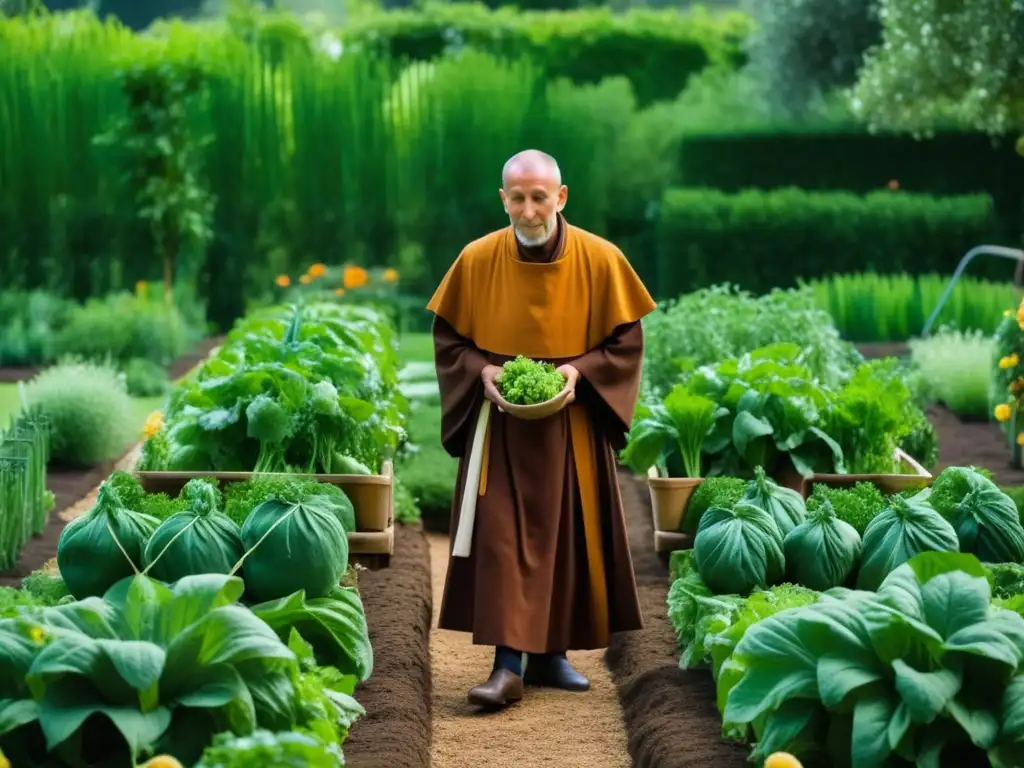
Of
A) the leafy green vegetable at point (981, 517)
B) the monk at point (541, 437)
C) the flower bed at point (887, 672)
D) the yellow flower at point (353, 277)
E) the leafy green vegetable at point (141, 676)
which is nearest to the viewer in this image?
the leafy green vegetable at point (141, 676)

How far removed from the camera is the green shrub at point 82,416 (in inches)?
381

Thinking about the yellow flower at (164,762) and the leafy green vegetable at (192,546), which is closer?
the yellow flower at (164,762)

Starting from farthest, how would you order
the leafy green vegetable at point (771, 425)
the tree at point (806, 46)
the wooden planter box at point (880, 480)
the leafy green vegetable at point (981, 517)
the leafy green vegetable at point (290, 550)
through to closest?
1. the tree at point (806, 46)
2. the leafy green vegetable at point (771, 425)
3. the wooden planter box at point (880, 480)
4. the leafy green vegetable at point (981, 517)
5. the leafy green vegetable at point (290, 550)

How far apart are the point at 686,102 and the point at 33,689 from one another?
16.2 meters

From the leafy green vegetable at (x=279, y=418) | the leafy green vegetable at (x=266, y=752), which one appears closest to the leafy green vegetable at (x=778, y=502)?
the leafy green vegetable at (x=279, y=418)

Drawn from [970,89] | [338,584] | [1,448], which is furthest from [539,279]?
[970,89]

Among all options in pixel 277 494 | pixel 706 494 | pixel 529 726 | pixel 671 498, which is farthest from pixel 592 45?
pixel 277 494

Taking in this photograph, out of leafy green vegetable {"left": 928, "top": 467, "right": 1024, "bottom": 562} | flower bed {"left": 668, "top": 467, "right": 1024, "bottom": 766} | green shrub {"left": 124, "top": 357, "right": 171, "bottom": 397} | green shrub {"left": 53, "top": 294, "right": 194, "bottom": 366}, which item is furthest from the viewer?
green shrub {"left": 53, "top": 294, "right": 194, "bottom": 366}

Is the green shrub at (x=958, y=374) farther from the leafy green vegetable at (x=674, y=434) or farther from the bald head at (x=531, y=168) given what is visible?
the bald head at (x=531, y=168)

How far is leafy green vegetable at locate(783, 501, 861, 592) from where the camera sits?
214 inches

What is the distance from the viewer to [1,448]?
711 cm

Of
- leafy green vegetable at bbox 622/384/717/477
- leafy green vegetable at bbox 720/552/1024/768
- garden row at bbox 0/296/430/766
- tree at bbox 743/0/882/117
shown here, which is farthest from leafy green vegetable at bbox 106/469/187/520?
tree at bbox 743/0/882/117

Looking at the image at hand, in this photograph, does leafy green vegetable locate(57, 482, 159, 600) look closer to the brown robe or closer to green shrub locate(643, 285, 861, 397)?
the brown robe

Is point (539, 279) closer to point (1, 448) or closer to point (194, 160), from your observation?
point (1, 448)
